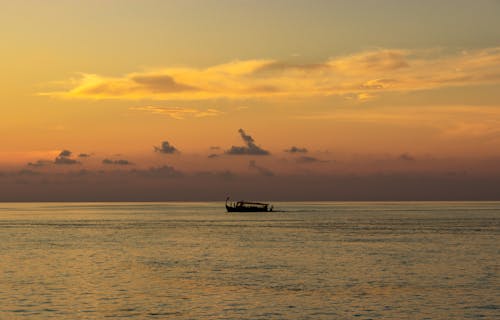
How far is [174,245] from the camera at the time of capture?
112 meters

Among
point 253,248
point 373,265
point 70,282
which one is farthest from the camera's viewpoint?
point 253,248

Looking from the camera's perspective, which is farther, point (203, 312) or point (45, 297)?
point (45, 297)

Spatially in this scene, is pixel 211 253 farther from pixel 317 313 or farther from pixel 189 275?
pixel 317 313

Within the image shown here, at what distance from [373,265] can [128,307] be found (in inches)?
1426

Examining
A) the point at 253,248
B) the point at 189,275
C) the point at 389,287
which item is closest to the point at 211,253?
the point at 253,248

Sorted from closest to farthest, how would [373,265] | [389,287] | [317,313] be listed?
1. [317,313]
2. [389,287]
3. [373,265]

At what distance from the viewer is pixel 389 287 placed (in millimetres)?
59750

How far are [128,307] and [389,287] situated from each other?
77.6 ft

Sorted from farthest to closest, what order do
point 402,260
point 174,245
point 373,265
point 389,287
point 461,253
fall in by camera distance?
1. point 174,245
2. point 461,253
3. point 402,260
4. point 373,265
5. point 389,287

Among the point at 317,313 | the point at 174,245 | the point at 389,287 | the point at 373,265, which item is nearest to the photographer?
the point at 317,313

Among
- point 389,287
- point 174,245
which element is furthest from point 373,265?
point 174,245

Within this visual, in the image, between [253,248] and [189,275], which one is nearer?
[189,275]

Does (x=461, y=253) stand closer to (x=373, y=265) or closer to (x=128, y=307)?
(x=373, y=265)

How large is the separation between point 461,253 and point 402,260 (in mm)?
13704
